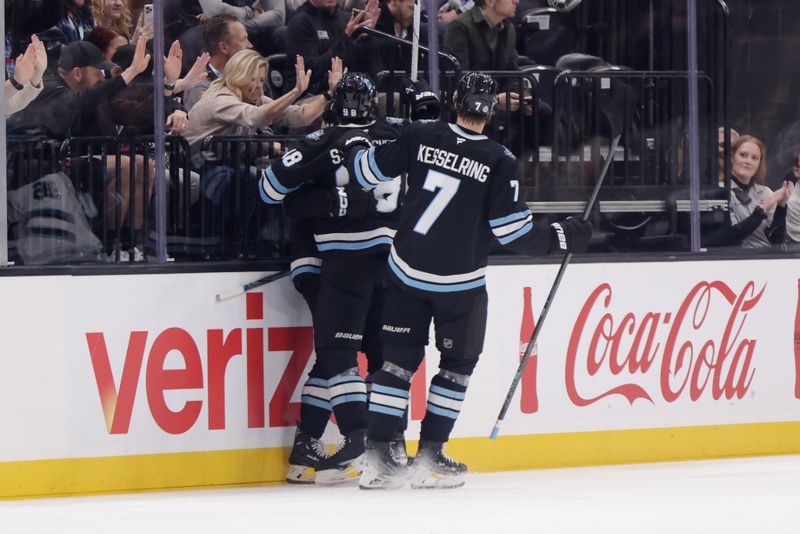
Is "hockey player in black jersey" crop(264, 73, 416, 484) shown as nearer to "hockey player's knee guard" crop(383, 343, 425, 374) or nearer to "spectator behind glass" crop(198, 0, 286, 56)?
"hockey player's knee guard" crop(383, 343, 425, 374)

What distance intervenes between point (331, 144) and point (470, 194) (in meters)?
0.57

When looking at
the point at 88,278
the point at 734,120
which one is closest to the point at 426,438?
the point at 88,278

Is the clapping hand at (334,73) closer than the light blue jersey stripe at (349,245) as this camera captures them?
No

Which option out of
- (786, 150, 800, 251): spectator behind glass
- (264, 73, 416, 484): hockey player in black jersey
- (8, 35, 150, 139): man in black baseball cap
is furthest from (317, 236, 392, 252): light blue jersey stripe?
(786, 150, 800, 251): spectator behind glass

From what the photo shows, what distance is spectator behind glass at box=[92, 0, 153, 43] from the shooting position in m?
5.69

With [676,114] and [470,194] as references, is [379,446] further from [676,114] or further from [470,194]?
[676,114]

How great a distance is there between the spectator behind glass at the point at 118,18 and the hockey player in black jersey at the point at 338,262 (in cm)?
74

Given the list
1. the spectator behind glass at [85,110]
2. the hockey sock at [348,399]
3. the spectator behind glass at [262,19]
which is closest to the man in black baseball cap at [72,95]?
the spectator behind glass at [85,110]

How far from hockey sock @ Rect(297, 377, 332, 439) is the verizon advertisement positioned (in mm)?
136

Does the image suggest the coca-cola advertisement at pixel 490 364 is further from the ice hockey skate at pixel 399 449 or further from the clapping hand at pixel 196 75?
the clapping hand at pixel 196 75

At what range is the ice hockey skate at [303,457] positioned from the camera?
5.74 m

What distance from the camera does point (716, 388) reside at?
648 cm

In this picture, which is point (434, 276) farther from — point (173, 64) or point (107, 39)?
point (107, 39)

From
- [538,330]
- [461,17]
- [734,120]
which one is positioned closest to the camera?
[538,330]
